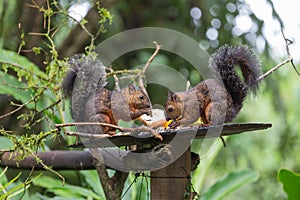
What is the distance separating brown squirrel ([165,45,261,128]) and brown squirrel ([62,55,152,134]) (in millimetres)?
67

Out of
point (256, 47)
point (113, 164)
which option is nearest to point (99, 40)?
point (256, 47)

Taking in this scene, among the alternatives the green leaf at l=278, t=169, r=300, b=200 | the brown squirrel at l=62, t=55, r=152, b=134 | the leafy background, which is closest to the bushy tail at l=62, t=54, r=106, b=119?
the brown squirrel at l=62, t=55, r=152, b=134

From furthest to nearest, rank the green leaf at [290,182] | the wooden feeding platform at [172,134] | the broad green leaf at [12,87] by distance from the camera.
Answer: the broad green leaf at [12,87], the green leaf at [290,182], the wooden feeding platform at [172,134]

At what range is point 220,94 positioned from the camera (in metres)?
1.08

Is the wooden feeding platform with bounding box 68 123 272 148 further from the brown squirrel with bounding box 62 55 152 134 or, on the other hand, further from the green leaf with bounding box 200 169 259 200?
the green leaf with bounding box 200 169 259 200

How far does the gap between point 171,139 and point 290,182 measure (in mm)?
611

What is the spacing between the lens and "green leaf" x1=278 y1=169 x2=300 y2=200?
1.45m

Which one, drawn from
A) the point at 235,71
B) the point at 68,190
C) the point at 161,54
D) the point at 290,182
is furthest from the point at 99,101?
the point at 161,54

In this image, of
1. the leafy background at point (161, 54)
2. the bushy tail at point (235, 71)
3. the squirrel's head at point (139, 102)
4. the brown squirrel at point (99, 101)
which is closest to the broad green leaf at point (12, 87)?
the leafy background at point (161, 54)

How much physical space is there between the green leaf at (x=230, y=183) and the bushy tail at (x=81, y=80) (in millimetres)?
786

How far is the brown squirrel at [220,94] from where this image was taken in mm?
1071

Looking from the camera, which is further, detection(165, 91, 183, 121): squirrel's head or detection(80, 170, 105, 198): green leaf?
detection(80, 170, 105, 198): green leaf

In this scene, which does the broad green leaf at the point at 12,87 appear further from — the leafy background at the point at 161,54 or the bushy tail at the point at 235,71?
the bushy tail at the point at 235,71

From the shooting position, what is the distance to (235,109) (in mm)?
1108
